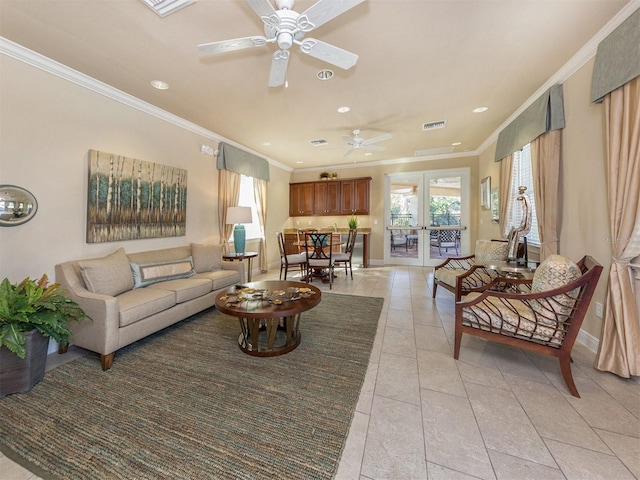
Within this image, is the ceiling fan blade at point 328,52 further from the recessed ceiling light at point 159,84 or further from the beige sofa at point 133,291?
the beige sofa at point 133,291

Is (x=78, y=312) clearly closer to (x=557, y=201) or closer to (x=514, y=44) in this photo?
(x=514, y=44)

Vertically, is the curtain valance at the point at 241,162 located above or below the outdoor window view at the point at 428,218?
above

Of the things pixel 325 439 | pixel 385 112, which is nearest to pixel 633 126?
pixel 385 112

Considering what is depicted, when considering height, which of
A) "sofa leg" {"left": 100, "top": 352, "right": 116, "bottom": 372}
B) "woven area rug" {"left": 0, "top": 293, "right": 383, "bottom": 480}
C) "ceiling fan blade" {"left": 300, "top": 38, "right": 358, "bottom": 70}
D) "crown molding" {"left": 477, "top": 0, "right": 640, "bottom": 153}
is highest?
"crown molding" {"left": 477, "top": 0, "right": 640, "bottom": 153}

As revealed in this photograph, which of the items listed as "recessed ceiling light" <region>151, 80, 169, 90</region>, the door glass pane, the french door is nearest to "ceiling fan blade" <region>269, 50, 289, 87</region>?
"recessed ceiling light" <region>151, 80, 169, 90</region>

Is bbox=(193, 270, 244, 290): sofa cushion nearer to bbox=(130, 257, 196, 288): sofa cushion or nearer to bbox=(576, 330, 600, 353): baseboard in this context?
bbox=(130, 257, 196, 288): sofa cushion

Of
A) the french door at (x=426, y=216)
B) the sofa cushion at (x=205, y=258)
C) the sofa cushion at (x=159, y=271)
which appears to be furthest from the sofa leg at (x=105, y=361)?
the french door at (x=426, y=216)

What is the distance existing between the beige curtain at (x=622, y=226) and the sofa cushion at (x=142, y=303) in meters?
3.82

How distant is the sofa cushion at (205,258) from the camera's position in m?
3.61

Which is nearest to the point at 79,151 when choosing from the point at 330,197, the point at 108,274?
the point at 108,274

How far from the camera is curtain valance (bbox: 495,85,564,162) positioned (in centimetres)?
260

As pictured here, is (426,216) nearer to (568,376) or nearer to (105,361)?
(568,376)

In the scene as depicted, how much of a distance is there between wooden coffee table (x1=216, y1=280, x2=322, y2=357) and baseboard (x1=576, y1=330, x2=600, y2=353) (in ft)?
8.27

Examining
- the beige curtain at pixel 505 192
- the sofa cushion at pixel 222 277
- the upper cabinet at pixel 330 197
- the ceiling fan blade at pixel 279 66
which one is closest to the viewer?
the ceiling fan blade at pixel 279 66
